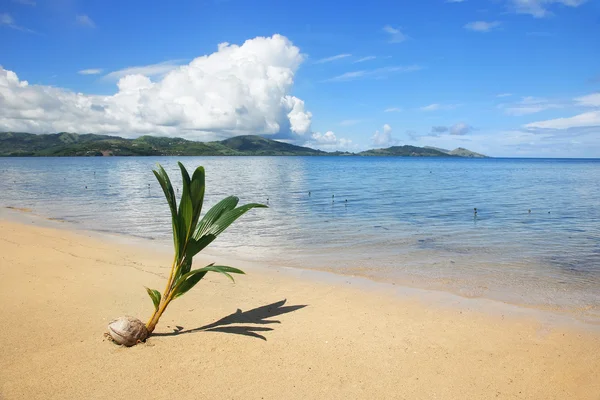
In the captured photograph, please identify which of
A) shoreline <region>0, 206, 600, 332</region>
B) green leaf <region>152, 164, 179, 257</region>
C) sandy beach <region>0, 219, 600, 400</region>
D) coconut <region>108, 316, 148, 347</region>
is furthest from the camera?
shoreline <region>0, 206, 600, 332</region>

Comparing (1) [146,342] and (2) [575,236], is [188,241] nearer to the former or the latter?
(1) [146,342]

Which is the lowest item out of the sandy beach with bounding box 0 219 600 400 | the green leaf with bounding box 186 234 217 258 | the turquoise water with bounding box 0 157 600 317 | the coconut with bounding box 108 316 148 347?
the turquoise water with bounding box 0 157 600 317

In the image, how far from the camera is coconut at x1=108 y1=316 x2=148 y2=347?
17.6ft

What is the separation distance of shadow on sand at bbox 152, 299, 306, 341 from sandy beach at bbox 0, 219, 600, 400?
30mm

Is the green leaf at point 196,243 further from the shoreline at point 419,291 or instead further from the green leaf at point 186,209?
the shoreline at point 419,291

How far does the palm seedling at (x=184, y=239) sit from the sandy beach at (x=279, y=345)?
0.28 m

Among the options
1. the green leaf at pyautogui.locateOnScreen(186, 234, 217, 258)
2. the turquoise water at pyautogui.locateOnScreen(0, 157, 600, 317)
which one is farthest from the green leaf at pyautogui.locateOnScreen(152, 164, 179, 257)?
the turquoise water at pyautogui.locateOnScreen(0, 157, 600, 317)

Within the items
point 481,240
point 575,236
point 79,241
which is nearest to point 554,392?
point 481,240

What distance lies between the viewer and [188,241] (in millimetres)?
5820

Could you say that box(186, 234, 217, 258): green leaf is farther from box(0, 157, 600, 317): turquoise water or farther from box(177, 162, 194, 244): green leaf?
box(0, 157, 600, 317): turquoise water

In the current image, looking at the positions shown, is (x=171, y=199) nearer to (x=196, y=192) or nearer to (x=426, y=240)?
(x=196, y=192)

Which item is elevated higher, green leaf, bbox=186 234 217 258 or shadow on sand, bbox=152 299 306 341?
green leaf, bbox=186 234 217 258

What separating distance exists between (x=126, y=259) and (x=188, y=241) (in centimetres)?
659

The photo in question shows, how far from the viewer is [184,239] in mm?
5832
